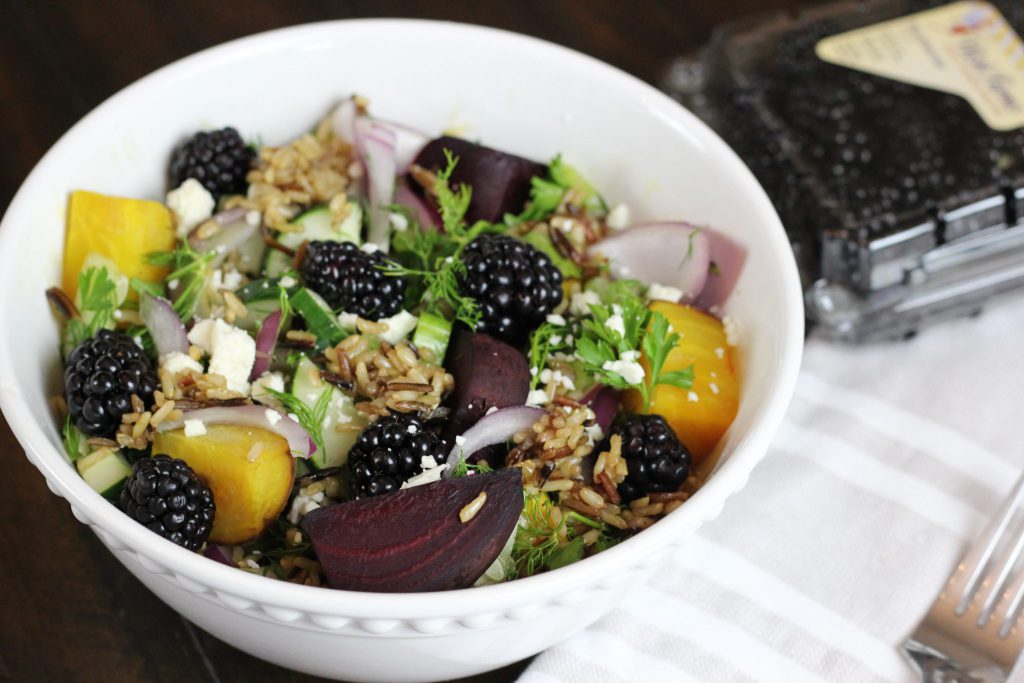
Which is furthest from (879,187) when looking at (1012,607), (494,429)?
(494,429)

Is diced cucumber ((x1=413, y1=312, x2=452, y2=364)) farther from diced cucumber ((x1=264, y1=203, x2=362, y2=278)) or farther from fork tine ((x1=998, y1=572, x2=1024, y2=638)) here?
fork tine ((x1=998, y1=572, x2=1024, y2=638))

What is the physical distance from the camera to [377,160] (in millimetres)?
2070

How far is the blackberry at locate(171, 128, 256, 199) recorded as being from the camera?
197 centimetres

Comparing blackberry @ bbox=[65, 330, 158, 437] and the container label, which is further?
the container label

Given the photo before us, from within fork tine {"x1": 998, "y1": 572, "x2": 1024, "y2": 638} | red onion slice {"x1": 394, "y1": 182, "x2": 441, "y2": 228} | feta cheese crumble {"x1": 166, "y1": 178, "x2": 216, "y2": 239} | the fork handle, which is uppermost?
feta cheese crumble {"x1": 166, "y1": 178, "x2": 216, "y2": 239}

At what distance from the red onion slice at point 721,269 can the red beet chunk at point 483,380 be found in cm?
43

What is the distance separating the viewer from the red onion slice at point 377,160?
2.03m

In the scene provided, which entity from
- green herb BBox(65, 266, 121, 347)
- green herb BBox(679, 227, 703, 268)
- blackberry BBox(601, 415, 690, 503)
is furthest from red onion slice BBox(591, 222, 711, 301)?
green herb BBox(65, 266, 121, 347)

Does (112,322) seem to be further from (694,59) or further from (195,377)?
(694,59)

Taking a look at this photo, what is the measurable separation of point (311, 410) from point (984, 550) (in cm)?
115

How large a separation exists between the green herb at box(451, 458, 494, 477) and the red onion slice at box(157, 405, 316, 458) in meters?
0.22

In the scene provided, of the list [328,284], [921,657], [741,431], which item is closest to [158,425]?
[328,284]

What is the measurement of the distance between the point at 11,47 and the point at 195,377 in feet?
4.65

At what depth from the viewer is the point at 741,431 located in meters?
1.68
